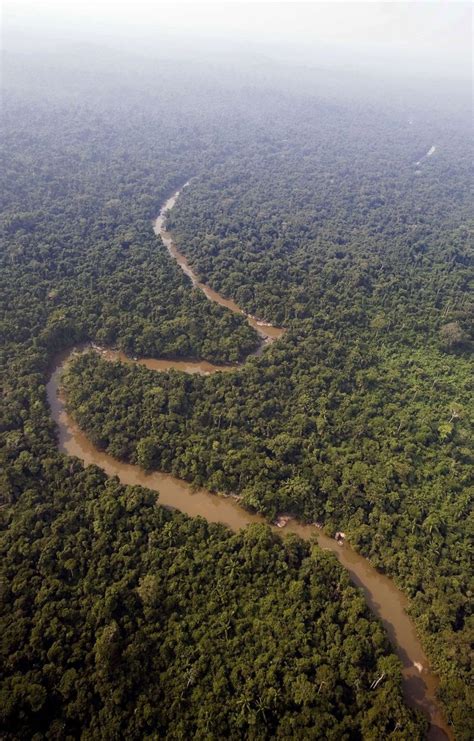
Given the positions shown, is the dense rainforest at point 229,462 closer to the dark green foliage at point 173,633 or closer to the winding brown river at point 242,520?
the dark green foliage at point 173,633

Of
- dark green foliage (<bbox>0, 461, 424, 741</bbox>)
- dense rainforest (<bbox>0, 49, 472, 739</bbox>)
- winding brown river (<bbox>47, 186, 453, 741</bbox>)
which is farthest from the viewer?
winding brown river (<bbox>47, 186, 453, 741</bbox>)

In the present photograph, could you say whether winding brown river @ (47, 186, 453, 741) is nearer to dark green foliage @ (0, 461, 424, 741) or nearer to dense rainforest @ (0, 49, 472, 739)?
dense rainforest @ (0, 49, 472, 739)

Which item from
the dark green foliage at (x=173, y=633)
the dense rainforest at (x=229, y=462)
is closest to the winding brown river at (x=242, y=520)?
the dense rainforest at (x=229, y=462)

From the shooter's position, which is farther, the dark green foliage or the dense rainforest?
the dense rainforest

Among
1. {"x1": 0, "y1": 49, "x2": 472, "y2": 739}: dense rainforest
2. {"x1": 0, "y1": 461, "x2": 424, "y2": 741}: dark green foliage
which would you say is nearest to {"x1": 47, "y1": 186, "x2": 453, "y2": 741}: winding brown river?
{"x1": 0, "y1": 49, "x2": 472, "y2": 739}: dense rainforest

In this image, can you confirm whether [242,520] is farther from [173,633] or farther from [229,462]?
[173,633]

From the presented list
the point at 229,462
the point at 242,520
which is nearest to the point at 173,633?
the point at 242,520
